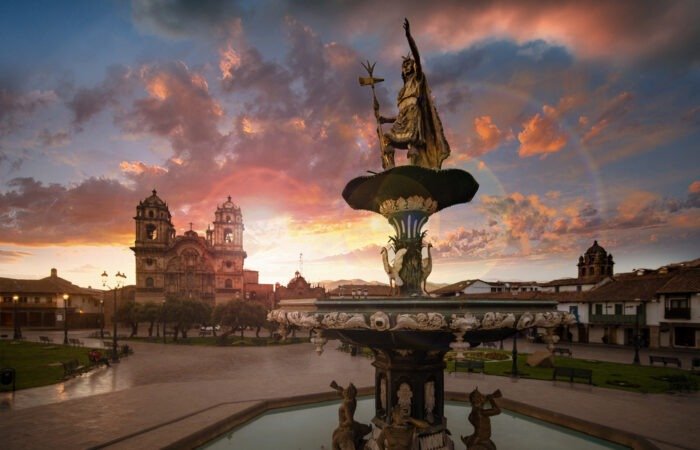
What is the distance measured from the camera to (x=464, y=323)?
5203 millimetres

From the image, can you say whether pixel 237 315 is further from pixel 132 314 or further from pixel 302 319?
pixel 302 319

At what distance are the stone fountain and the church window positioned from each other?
2907 inches

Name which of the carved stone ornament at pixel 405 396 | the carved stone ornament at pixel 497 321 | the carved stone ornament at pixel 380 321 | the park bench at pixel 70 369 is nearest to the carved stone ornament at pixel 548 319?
the carved stone ornament at pixel 497 321

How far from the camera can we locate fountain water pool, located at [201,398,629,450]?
31.6ft

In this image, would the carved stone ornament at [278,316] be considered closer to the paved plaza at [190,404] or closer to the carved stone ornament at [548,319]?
the carved stone ornament at [548,319]

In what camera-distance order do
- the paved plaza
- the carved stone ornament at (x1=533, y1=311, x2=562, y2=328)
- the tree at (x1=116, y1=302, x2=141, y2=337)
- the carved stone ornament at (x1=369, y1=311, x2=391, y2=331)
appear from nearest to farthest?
the carved stone ornament at (x1=369, y1=311, x2=391, y2=331), the carved stone ornament at (x1=533, y1=311, x2=562, y2=328), the paved plaza, the tree at (x1=116, y1=302, x2=141, y2=337)

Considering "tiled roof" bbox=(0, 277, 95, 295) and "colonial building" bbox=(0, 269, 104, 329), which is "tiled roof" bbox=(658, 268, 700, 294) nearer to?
"colonial building" bbox=(0, 269, 104, 329)

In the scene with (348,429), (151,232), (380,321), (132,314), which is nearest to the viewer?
(380,321)

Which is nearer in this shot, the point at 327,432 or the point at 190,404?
the point at 327,432

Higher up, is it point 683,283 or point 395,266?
point 395,266

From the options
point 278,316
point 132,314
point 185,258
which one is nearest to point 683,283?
point 278,316

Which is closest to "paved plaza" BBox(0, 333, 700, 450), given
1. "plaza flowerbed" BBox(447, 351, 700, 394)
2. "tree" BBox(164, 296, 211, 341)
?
"plaza flowerbed" BBox(447, 351, 700, 394)

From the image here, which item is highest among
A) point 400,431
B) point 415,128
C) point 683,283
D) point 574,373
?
point 415,128

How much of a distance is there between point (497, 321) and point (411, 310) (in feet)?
3.78
